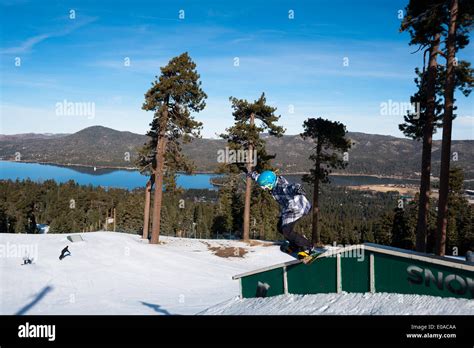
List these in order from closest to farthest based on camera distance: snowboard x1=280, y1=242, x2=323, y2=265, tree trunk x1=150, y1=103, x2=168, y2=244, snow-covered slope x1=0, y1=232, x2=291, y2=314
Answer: snowboard x1=280, y1=242, x2=323, y2=265
snow-covered slope x1=0, y1=232, x2=291, y2=314
tree trunk x1=150, y1=103, x2=168, y2=244

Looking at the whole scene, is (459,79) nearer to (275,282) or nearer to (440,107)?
(440,107)

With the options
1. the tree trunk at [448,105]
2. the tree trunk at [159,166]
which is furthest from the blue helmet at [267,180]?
the tree trunk at [159,166]

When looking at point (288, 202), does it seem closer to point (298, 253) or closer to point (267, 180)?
point (267, 180)

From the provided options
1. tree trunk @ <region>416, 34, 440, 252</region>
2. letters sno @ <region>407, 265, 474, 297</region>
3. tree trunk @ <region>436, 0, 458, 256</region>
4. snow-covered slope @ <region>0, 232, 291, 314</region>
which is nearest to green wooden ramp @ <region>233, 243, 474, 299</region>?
letters sno @ <region>407, 265, 474, 297</region>

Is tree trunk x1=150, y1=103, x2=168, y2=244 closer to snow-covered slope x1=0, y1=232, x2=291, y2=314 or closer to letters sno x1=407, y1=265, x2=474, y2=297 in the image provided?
snow-covered slope x1=0, y1=232, x2=291, y2=314

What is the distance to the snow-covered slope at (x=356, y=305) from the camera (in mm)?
6359

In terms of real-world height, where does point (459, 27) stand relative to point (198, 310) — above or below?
above

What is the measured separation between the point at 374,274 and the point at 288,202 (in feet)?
9.23

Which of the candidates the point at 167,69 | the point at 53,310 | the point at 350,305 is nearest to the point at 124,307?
the point at 53,310

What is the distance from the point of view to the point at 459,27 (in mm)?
13969

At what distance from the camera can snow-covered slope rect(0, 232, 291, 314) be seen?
11992 mm

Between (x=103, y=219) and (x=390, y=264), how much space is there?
91670 mm

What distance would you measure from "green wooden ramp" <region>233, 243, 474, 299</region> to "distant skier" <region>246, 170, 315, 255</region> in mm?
1635

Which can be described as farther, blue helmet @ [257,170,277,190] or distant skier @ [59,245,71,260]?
distant skier @ [59,245,71,260]
